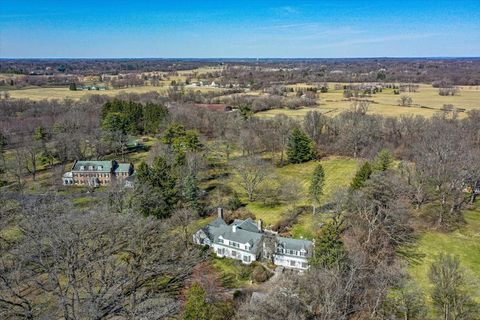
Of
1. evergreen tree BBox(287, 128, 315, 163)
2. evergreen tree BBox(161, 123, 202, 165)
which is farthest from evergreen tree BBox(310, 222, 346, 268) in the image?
evergreen tree BBox(287, 128, 315, 163)

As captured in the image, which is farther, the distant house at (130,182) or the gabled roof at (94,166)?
the gabled roof at (94,166)

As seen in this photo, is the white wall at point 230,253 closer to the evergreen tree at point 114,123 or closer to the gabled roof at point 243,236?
the gabled roof at point 243,236

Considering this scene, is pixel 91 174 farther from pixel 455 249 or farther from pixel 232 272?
pixel 455 249

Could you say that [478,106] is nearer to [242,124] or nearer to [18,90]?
[242,124]

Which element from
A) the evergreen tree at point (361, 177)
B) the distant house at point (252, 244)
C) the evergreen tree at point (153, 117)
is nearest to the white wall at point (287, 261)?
the distant house at point (252, 244)

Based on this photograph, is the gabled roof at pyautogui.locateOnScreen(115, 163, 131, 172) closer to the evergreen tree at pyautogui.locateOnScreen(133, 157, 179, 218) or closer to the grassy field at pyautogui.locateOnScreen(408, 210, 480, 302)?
the evergreen tree at pyautogui.locateOnScreen(133, 157, 179, 218)
